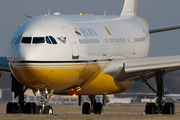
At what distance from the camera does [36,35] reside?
2689 centimetres

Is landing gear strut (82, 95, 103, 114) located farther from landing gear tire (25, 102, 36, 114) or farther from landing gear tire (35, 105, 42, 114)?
landing gear tire (35, 105, 42, 114)

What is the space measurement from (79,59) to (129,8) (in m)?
18.8

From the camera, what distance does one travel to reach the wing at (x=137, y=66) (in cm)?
3111

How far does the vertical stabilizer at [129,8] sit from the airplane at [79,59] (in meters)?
5.87

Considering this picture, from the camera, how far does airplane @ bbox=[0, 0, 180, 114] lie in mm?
26297

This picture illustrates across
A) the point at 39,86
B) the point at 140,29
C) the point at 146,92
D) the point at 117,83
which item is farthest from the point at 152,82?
the point at 39,86

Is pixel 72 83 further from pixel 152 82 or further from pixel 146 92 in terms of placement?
pixel 146 92

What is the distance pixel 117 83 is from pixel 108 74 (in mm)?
1709

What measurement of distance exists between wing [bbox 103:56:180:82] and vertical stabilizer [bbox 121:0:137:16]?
1351 centimetres

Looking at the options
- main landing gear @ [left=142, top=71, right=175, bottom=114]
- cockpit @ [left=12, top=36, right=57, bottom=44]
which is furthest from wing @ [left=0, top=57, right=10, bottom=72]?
main landing gear @ [left=142, top=71, right=175, bottom=114]

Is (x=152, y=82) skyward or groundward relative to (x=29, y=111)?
skyward

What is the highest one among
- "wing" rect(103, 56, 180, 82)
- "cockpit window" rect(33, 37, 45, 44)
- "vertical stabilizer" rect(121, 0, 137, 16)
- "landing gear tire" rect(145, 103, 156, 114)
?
"vertical stabilizer" rect(121, 0, 137, 16)

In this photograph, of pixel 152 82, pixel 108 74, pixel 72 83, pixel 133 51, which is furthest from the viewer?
pixel 152 82

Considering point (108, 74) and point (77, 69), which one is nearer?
point (77, 69)
